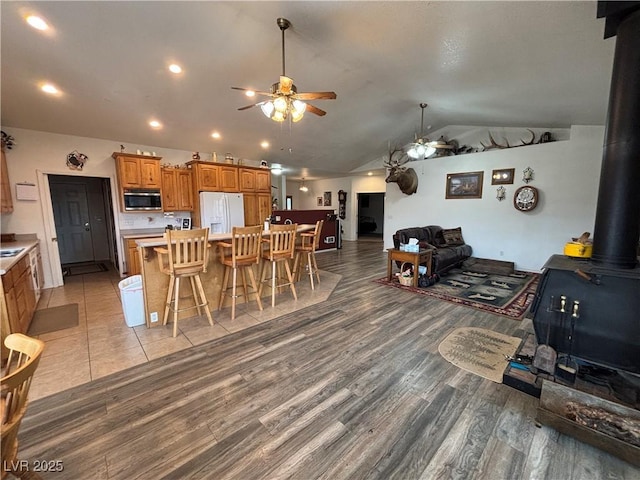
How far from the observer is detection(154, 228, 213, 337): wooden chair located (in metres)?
2.84

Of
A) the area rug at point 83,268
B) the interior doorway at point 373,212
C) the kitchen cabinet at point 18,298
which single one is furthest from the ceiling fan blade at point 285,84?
the interior doorway at point 373,212

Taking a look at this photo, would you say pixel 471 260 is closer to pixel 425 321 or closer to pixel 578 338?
pixel 425 321

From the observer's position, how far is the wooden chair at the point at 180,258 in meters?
2.84

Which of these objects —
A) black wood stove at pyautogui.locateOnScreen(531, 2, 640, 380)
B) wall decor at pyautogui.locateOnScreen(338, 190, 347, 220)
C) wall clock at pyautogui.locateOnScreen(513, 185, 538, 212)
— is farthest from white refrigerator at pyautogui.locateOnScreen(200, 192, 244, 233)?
wall clock at pyautogui.locateOnScreen(513, 185, 538, 212)

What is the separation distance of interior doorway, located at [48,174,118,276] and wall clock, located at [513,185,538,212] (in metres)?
9.25

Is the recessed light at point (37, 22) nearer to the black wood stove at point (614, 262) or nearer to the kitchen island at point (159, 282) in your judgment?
the kitchen island at point (159, 282)

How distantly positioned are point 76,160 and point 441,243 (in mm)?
7628

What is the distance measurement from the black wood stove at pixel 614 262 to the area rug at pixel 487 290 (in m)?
1.34

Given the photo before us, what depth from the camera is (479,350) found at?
2.65 metres

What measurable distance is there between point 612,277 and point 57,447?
3.90 meters

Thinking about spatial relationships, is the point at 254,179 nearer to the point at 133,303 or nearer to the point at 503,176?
the point at 133,303

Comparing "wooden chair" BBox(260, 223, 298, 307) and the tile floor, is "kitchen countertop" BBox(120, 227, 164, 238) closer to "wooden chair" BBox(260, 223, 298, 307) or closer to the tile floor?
the tile floor

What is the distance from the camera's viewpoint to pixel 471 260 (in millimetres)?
6246

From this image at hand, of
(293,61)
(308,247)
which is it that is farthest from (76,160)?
(308,247)
